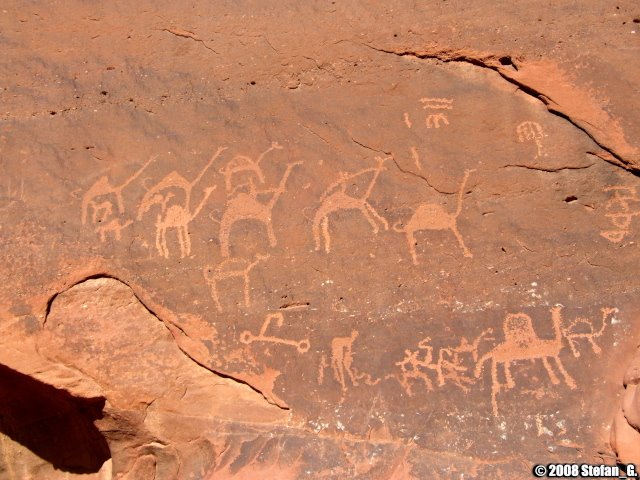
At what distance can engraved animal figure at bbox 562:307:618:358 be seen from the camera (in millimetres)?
3646

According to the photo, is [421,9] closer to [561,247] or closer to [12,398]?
[561,247]

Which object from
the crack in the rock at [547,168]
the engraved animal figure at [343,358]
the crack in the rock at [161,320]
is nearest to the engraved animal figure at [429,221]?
the crack in the rock at [547,168]

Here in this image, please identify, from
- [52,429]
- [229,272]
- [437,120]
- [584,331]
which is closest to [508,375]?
[584,331]

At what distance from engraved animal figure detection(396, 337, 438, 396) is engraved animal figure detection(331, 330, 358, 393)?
31 centimetres

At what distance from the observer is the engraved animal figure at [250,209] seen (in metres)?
3.94

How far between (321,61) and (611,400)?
2.95 m

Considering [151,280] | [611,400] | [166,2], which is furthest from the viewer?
[166,2]

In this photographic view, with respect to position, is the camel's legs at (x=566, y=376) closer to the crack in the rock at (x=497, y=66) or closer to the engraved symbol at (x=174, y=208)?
the crack in the rock at (x=497, y=66)

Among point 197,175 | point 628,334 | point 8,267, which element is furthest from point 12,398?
point 628,334

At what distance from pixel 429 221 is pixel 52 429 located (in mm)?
3322

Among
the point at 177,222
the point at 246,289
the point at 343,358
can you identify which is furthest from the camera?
the point at 177,222

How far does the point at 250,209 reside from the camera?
397 centimetres

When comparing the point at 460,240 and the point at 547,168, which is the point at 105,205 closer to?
the point at 460,240

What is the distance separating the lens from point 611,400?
3.58m
